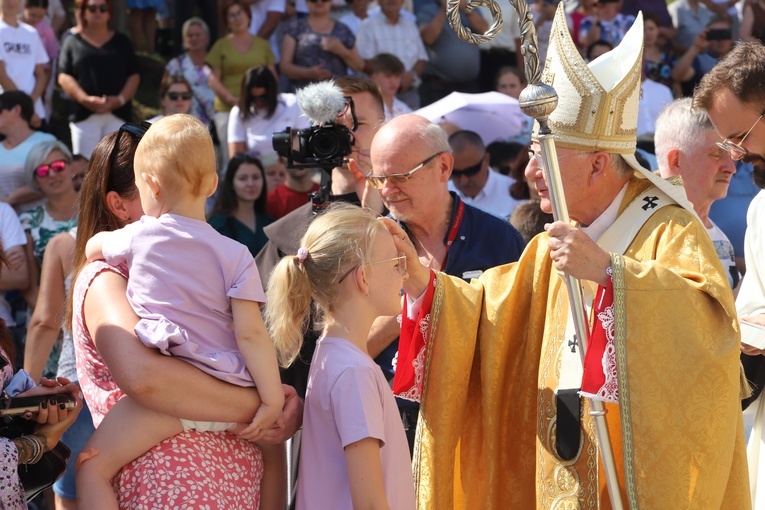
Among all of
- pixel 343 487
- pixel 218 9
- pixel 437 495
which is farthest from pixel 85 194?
pixel 218 9

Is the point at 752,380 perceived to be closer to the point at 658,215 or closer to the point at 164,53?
the point at 658,215

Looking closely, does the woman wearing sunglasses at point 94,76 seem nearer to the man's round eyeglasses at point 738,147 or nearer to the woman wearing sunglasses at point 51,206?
the woman wearing sunglasses at point 51,206

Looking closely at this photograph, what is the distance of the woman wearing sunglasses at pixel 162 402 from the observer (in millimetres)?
3057

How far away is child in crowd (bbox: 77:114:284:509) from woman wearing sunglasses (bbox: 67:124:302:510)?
35 millimetres

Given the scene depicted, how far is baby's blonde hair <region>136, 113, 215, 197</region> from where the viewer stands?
10.4 ft

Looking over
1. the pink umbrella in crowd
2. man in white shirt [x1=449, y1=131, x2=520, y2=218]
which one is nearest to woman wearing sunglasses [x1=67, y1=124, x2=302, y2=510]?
man in white shirt [x1=449, y1=131, x2=520, y2=218]

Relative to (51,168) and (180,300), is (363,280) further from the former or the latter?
(51,168)

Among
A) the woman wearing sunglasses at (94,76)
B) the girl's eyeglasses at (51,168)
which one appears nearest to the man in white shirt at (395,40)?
the woman wearing sunglasses at (94,76)

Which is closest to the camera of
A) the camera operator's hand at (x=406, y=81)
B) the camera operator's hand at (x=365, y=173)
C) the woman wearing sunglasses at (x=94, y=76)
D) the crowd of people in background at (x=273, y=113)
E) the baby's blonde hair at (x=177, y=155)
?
the baby's blonde hair at (x=177, y=155)

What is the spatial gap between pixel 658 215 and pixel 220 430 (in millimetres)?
1703

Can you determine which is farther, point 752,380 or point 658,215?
point 752,380

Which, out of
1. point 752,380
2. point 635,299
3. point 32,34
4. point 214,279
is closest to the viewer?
point 214,279

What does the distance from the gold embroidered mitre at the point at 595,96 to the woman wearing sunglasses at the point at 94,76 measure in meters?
6.23

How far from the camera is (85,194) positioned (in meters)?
3.56
